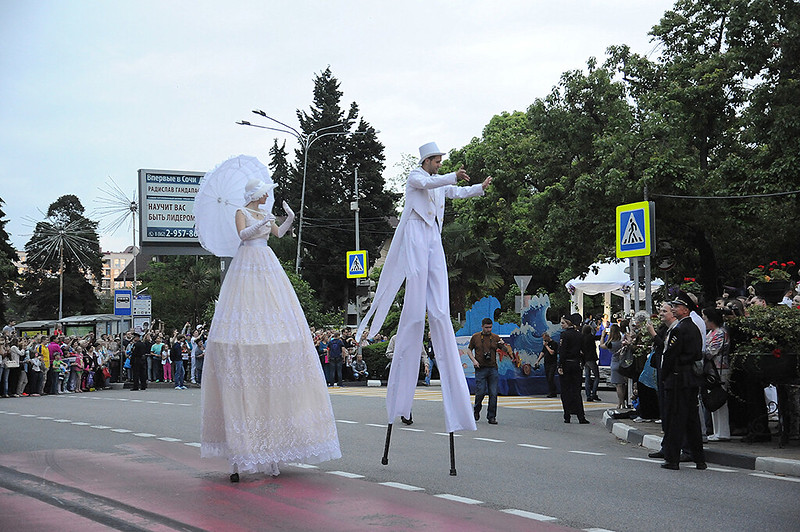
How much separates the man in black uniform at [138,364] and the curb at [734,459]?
21109 mm

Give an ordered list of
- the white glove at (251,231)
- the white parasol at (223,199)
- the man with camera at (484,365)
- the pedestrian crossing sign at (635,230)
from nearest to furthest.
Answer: the white glove at (251,231), the white parasol at (223,199), the pedestrian crossing sign at (635,230), the man with camera at (484,365)

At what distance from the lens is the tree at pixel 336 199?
67.3m

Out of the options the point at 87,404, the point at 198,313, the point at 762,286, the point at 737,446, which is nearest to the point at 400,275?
the point at 737,446

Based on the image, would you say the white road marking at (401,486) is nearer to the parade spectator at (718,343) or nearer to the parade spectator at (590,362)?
the parade spectator at (718,343)

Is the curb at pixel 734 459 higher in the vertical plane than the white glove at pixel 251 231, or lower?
lower

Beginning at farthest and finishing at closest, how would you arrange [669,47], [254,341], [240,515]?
[669,47] < [254,341] < [240,515]

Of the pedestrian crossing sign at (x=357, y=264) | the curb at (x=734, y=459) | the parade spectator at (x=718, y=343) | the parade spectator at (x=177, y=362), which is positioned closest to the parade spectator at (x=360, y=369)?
the pedestrian crossing sign at (x=357, y=264)

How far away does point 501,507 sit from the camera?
24.7 feet

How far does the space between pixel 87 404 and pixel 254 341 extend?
579 inches

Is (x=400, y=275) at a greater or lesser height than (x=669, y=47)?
lesser

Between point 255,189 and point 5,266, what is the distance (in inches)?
2643

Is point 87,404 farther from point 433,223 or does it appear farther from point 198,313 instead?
point 198,313

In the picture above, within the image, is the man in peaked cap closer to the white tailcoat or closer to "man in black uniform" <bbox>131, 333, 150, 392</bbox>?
the white tailcoat

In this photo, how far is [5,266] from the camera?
70062 millimetres
